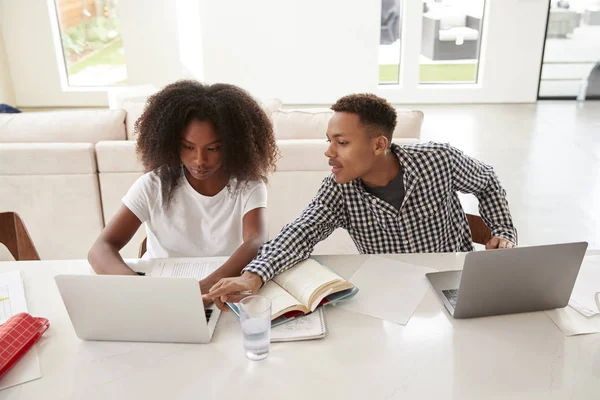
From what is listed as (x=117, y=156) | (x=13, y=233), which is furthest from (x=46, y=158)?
(x=13, y=233)

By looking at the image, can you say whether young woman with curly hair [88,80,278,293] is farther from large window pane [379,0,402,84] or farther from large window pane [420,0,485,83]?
large window pane [420,0,485,83]

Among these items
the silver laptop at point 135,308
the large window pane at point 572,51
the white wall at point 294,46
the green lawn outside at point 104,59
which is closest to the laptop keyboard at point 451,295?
the silver laptop at point 135,308

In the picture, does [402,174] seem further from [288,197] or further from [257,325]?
[288,197]

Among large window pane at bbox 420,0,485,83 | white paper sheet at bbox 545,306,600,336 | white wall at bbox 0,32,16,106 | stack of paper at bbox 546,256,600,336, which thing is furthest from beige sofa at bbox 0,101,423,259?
large window pane at bbox 420,0,485,83

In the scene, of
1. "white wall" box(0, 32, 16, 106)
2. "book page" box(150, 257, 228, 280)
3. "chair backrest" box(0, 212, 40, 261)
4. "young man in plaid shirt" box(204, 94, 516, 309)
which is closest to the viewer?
"book page" box(150, 257, 228, 280)

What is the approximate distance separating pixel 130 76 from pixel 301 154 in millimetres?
4515

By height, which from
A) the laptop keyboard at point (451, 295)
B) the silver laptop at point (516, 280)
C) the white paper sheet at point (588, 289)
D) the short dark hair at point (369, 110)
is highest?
the short dark hair at point (369, 110)

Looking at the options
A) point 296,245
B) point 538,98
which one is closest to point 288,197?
point 296,245

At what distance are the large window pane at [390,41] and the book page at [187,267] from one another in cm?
560

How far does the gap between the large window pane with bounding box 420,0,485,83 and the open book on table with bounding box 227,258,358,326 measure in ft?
19.3

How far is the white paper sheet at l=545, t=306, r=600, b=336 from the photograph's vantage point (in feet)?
3.71

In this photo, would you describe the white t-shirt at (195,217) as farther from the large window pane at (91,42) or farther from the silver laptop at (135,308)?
the large window pane at (91,42)

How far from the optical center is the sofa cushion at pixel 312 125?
2.57 meters

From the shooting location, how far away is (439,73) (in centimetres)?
683
